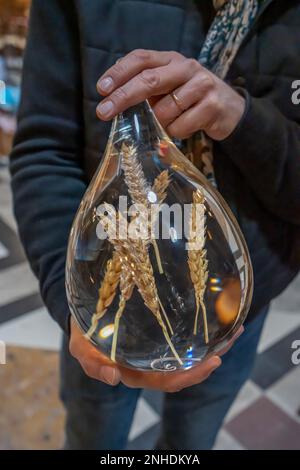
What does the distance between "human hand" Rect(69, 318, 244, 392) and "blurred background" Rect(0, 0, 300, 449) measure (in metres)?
0.52

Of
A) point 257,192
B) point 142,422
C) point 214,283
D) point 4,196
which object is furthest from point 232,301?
point 4,196

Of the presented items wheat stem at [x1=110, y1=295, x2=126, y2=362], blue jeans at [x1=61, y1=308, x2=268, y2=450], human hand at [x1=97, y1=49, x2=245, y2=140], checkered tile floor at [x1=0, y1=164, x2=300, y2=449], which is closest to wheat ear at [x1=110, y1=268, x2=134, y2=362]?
wheat stem at [x1=110, y1=295, x2=126, y2=362]

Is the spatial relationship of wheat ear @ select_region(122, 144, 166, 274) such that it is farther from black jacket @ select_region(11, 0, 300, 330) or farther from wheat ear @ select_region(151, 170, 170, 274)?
black jacket @ select_region(11, 0, 300, 330)

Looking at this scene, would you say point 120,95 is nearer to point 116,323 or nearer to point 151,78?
point 151,78

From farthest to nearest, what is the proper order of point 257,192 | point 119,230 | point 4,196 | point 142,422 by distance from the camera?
point 4,196, point 142,422, point 257,192, point 119,230

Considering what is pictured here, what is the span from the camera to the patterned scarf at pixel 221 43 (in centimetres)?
37

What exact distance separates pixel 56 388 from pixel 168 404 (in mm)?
462

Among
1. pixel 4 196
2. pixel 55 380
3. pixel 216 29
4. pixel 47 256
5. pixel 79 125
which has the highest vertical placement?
pixel 216 29

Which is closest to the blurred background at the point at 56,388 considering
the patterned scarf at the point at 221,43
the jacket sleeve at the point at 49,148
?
the jacket sleeve at the point at 49,148

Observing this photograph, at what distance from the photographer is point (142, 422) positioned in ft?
3.27

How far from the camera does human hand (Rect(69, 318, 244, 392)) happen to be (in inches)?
14.0

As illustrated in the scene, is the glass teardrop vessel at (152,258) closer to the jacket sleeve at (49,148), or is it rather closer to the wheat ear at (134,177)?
the wheat ear at (134,177)

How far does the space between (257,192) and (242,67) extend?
118 millimetres

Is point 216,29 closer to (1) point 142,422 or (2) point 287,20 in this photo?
(2) point 287,20
